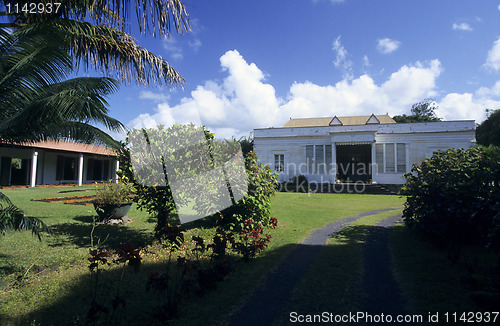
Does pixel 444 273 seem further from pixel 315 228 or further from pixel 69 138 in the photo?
pixel 69 138

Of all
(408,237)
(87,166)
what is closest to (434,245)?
(408,237)

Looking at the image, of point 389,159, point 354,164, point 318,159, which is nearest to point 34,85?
point 318,159

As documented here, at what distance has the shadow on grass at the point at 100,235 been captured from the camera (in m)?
5.81

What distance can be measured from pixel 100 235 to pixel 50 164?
1938 centimetres

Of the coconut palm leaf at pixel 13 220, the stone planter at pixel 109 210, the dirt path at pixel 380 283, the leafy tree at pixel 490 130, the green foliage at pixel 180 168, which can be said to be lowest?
the dirt path at pixel 380 283

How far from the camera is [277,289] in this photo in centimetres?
371

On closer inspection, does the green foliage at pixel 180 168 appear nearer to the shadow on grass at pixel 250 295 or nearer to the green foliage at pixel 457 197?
the shadow on grass at pixel 250 295

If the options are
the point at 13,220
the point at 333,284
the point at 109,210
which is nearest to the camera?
the point at 13,220

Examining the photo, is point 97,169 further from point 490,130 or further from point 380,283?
point 490,130

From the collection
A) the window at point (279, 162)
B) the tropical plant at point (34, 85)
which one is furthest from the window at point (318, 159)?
the tropical plant at point (34, 85)

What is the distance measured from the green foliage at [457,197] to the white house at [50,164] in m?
17.4

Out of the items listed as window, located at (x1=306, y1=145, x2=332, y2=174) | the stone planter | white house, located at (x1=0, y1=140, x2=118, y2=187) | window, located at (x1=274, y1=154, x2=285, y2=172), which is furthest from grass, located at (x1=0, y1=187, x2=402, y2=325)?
window, located at (x1=274, y1=154, x2=285, y2=172)

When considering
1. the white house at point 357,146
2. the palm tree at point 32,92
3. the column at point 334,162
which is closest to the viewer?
the palm tree at point 32,92

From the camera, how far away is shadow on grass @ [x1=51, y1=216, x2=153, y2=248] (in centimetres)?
581
